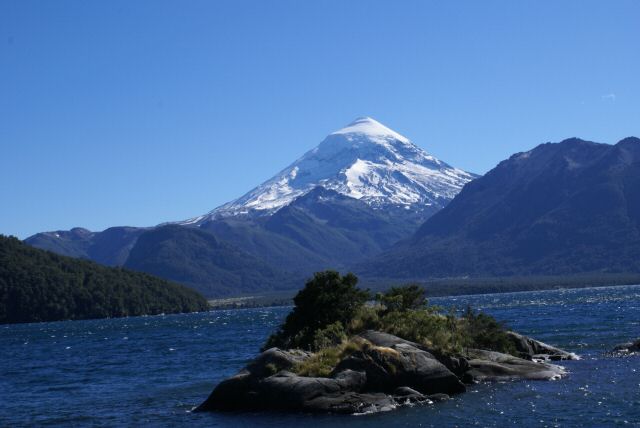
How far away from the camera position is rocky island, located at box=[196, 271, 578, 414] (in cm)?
3806

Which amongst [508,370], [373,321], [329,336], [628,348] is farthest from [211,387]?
[628,348]

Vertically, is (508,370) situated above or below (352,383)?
below

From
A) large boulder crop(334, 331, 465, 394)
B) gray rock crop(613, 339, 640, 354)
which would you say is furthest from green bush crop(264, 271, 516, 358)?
gray rock crop(613, 339, 640, 354)

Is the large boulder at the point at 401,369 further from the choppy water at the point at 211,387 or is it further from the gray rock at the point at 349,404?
the choppy water at the point at 211,387

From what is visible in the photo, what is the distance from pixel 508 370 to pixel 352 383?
10513 millimetres

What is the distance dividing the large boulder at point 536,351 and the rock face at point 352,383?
1366 cm

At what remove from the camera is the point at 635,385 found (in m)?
40.3

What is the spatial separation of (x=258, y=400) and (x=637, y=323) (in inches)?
2090

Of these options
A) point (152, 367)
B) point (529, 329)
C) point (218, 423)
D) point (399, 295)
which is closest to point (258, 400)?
point (218, 423)

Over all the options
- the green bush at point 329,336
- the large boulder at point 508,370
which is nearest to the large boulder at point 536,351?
the large boulder at point 508,370

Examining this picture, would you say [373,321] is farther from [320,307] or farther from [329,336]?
[320,307]

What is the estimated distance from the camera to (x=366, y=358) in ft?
128

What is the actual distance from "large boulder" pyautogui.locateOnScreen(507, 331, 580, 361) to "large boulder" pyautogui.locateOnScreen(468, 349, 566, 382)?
6.84 m

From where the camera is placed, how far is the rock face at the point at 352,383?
37.4 metres
